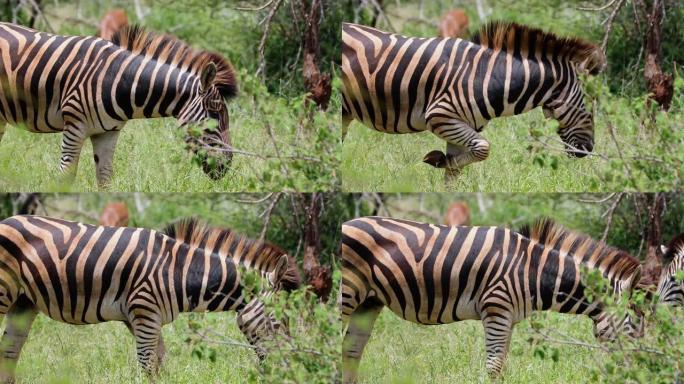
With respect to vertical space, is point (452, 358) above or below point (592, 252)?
below

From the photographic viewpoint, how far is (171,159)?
28.5 ft

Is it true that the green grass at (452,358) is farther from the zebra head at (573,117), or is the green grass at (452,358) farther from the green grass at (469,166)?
the zebra head at (573,117)

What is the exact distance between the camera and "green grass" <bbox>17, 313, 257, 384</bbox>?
8.81 m

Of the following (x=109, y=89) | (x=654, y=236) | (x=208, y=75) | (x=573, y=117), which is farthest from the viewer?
(x=654, y=236)

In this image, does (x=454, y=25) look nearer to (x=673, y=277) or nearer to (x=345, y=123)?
(x=345, y=123)

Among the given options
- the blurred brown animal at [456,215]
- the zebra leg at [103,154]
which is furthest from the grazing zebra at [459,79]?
the zebra leg at [103,154]

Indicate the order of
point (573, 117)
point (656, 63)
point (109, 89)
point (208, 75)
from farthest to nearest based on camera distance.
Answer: point (656, 63) < point (573, 117) < point (109, 89) < point (208, 75)

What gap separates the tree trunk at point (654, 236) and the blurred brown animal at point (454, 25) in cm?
185

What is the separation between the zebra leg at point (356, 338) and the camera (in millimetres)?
8797

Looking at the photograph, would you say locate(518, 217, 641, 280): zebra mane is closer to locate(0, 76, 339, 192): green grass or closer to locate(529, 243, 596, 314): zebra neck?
locate(529, 243, 596, 314): zebra neck

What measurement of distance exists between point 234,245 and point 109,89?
1323 millimetres

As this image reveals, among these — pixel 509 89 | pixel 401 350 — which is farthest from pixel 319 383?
pixel 509 89

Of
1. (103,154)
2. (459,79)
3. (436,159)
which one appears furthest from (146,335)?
(459,79)

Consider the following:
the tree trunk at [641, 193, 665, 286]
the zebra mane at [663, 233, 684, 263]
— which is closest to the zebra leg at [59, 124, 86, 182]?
the tree trunk at [641, 193, 665, 286]
